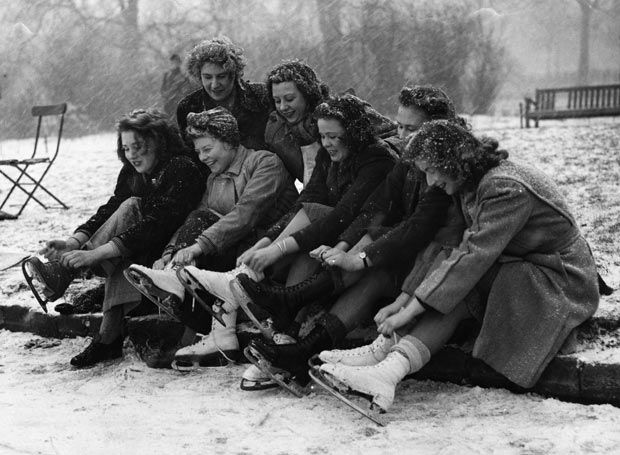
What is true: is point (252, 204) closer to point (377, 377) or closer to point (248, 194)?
point (248, 194)

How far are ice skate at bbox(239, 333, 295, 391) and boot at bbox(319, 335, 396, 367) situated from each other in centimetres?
31

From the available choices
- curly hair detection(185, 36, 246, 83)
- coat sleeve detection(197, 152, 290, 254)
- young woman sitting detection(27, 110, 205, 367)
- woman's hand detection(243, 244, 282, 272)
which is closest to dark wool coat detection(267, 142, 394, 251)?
woman's hand detection(243, 244, 282, 272)

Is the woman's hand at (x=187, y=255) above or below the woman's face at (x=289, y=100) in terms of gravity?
below

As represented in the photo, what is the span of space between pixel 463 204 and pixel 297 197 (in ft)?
3.98

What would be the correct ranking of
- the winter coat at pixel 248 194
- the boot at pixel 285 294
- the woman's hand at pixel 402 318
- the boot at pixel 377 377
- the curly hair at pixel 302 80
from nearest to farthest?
the boot at pixel 377 377 → the woman's hand at pixel 402 318 → the boot at pixel 285 294 → the winter coat at pixel 248 194 → the curly hair at pixel 302 80

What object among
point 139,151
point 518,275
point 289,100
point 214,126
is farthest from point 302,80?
point 518,275

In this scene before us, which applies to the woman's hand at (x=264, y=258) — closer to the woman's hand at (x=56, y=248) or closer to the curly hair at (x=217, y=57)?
the woman's hand at (x=56, y=248)

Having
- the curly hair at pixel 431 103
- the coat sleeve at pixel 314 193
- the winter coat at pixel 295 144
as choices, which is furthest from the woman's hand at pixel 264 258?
the curly hair at pixel 431 103

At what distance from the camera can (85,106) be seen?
16.0 metres

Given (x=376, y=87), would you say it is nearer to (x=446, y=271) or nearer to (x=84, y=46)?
(x=84, y=46)

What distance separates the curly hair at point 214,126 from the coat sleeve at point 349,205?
0.76 m

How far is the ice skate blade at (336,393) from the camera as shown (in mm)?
3238

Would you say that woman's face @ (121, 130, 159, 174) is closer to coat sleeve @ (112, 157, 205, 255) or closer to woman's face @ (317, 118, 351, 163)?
coat sleeve @ (112, 157, 205, 255)

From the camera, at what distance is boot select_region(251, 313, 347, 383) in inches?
141
